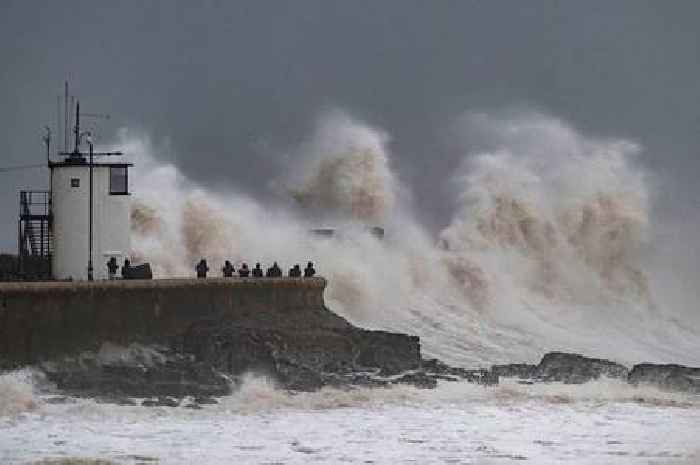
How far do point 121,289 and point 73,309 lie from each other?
2.78 ft

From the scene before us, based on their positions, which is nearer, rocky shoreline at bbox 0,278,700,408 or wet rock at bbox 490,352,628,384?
rocky shoreline at bbox 0,278,700,408

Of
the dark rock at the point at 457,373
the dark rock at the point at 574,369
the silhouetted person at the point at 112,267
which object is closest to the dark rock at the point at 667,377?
the dark rock at the point at 574,369

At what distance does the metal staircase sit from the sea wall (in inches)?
87.4

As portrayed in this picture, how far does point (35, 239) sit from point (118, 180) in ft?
5.10

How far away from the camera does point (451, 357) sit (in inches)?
1133

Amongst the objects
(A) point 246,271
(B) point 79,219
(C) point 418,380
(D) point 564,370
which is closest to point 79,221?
(B) point 79,219

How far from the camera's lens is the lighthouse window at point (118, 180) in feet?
84.7

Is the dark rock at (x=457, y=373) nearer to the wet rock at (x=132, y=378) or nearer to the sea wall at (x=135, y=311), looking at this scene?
the sea wall at (x=135, y=311)

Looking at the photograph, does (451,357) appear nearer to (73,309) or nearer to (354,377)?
(354,377)

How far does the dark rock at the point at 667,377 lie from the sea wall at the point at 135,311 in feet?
14.7

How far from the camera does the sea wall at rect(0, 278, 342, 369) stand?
2267cm

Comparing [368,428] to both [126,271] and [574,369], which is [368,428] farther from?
[574,369]

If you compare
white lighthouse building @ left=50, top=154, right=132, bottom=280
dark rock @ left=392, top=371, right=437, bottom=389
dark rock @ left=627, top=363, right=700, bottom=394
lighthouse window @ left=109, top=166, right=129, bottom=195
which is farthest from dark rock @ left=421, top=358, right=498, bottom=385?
lighthouse window @ left=109, top=166, right=129, bottom=195

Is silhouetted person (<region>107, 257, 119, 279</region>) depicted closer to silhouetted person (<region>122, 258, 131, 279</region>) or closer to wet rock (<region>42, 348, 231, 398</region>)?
silhouetted person (<region>122, 258, 131, 279</region>)
